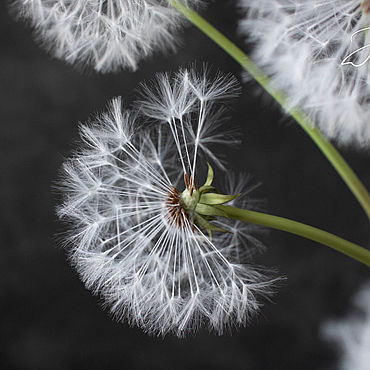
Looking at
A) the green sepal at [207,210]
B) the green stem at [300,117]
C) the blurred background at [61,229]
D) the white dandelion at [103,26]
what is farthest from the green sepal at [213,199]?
the blurred background at [61,229]

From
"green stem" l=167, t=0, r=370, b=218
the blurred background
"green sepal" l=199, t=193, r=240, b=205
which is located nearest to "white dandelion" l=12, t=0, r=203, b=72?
"green stem" l=167, t=0, r=370, b=218

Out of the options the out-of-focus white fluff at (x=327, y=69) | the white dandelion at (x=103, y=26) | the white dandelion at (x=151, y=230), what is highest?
the out-of-focus white fluff at (x=327, y=69)

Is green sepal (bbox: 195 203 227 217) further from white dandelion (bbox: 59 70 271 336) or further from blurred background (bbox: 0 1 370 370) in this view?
blurred background (bbox: 0 1 370 370)

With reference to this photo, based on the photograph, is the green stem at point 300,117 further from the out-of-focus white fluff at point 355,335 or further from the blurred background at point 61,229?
the blurred background at point 61,229

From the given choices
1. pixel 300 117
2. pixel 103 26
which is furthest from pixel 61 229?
pixel 300 117

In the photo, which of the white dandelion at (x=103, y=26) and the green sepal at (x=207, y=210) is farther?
the white dandelion at (x=103, y=26)

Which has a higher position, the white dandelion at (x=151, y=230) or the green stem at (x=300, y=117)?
the green stem at (x=300, y=117)

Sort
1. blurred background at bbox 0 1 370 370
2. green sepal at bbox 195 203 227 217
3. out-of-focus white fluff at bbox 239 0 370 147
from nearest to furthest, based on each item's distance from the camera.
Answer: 1. green sepal at bbox 195 203 227 217
2. out-of-focus white fluff at bbox 239 0 370 147
3. blurred background at bbox 0 1 370 370
